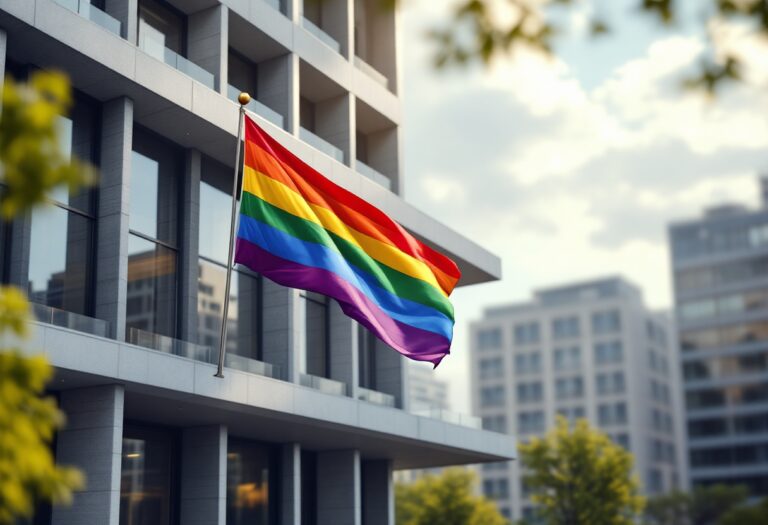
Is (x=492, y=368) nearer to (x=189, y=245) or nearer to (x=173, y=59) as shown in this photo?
(x=189, y=245)

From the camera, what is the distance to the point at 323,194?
25594 millimetres

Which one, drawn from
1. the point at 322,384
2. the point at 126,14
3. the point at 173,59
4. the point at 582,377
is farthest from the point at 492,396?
the point at 126,14

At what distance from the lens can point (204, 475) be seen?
30.4 meters

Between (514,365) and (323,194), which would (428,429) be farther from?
(514,365)

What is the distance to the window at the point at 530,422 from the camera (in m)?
152

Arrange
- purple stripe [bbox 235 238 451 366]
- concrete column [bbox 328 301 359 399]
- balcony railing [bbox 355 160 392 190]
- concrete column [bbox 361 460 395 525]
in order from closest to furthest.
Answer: purple stripe [bbox 235 238 451 366] → concrete column [bbox 328 301 359 399] → balcony railing [bbox 355 160 392 190] → concrete column [bbox 361 460 395 525]

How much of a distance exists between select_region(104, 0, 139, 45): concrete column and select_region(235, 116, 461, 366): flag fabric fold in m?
4.70

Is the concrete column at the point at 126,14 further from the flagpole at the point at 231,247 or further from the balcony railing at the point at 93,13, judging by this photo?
the flagpole at the point at 231,247

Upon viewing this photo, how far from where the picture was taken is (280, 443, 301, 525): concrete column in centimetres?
3406

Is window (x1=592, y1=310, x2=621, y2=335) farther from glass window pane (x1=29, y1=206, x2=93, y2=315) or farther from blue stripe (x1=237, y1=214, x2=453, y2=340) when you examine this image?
glass window pane (x1=29, y1=206, x2=93, y2=315)

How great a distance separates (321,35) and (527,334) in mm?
123436

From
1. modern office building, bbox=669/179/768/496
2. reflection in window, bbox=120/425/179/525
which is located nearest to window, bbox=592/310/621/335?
modern office building, bbox=669/179/768/496

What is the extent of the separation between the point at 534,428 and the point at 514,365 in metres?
10.2

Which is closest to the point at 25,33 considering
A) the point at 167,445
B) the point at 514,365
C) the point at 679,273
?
the point at 167,445
